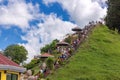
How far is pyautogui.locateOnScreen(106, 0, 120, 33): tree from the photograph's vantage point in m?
95.1

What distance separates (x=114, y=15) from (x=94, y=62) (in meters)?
30.1

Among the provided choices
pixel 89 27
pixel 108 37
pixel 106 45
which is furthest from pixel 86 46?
pixel 89 27

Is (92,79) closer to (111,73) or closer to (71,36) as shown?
(111,73)

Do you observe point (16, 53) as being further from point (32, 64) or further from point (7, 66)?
point (7, 66)

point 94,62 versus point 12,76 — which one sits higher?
point 94,62

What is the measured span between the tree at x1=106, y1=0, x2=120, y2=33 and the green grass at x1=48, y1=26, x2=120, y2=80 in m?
9.33

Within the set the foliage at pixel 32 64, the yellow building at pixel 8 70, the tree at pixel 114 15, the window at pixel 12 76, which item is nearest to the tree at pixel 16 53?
the foliage at pixel 32 64

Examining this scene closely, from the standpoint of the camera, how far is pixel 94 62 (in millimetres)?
67125

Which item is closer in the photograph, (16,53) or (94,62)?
(94,62)

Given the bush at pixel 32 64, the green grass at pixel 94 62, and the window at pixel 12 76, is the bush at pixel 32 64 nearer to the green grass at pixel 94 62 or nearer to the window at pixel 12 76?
the green grass at pixel 94 62

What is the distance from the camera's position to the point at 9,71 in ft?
126

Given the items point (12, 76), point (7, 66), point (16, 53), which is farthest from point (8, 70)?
point (16, 53)

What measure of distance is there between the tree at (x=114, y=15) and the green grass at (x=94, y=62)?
30.6ft

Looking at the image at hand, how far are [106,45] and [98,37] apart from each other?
6.77 meters
